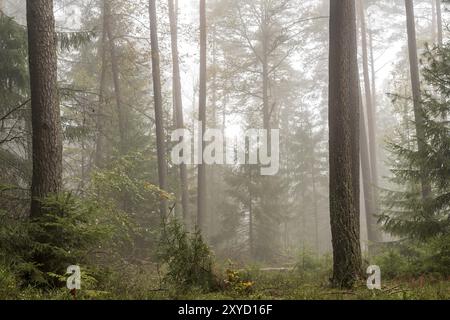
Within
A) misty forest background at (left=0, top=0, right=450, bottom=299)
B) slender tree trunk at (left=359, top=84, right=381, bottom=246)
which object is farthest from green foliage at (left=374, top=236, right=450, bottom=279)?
slender tree trunk at (left=359, top=84, right=381, bottom=246)

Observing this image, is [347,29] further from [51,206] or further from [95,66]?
[95,66]

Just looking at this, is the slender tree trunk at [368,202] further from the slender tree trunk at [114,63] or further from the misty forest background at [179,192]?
the slender tree trunk at [114,63]

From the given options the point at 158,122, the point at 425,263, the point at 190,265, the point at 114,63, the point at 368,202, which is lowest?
the point at 425,263

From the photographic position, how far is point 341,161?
8508 millimetres

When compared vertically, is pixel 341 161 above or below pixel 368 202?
above

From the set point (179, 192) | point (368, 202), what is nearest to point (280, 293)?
point (368, 202)

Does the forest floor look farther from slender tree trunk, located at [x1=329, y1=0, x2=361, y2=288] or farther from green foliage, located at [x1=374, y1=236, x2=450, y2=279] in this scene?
green foliage, located at [x1=374, y1=236, x2=450, y2=279]

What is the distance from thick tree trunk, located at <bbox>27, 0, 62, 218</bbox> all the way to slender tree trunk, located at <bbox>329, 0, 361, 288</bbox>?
17.9 ft

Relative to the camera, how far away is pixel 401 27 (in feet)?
104

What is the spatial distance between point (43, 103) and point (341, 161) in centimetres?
596

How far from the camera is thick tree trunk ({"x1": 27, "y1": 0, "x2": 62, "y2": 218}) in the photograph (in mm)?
8828

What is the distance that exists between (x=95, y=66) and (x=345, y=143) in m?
17.1

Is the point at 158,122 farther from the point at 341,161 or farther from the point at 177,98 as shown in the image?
the point at 341,161

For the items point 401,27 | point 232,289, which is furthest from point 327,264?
point 401,27
